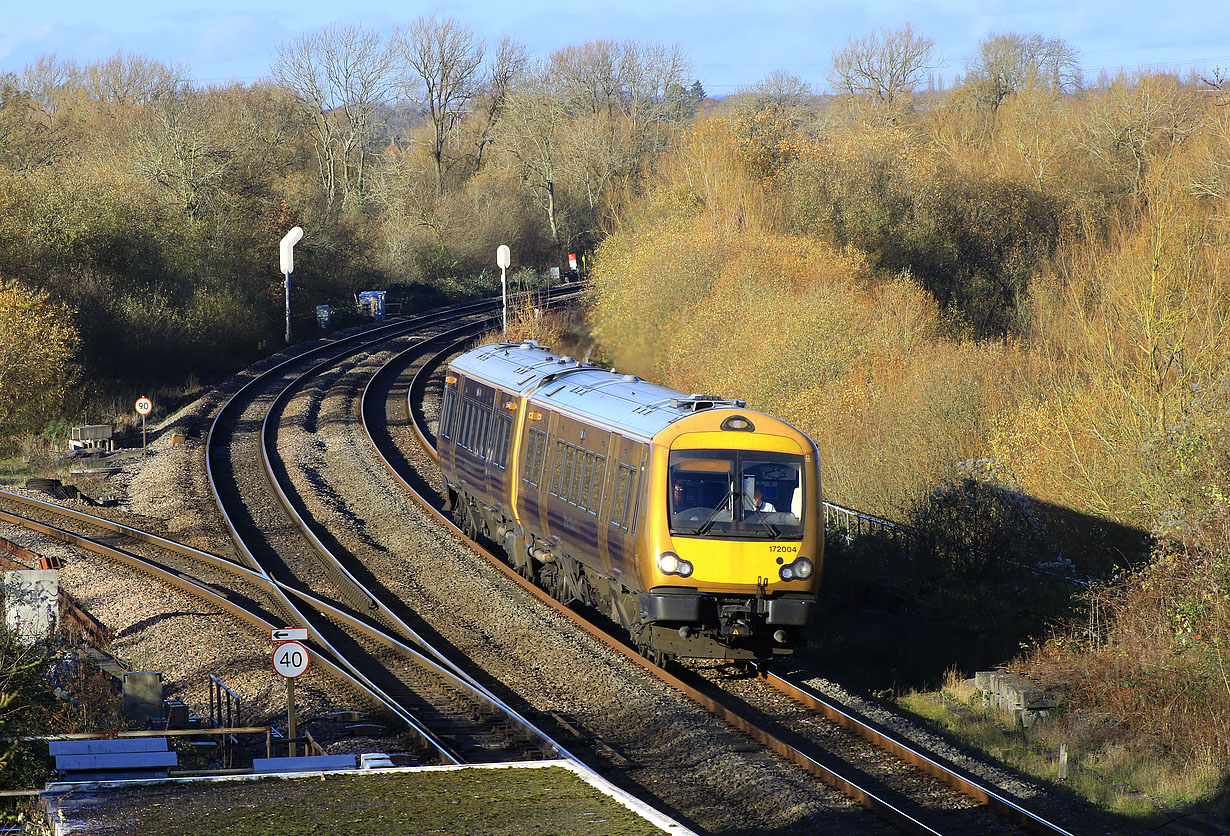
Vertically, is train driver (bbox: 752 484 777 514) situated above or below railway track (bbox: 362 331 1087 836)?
above

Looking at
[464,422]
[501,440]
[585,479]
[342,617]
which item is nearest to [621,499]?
[585,479]

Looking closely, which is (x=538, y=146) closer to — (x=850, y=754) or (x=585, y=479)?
(x=585, y=479)

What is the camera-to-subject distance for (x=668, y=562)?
12.8m

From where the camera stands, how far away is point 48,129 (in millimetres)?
56938

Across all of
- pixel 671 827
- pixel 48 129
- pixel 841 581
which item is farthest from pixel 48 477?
pixel 48 129

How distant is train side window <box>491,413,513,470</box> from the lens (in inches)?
704

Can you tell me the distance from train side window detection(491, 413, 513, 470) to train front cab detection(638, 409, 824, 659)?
515 centimetres

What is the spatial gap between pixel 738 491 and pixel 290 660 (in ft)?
15.9

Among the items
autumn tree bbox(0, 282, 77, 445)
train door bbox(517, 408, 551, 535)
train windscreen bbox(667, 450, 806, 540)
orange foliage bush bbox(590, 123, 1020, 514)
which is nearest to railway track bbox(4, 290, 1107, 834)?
train door bbox(517, 408, 551, 535)

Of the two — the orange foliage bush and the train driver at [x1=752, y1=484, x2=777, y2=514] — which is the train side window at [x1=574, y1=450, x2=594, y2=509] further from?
the orange foliage bush

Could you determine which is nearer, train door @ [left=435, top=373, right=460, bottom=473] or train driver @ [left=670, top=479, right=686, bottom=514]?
train driver @ [left=670, top=479, right=686, bottom=514]

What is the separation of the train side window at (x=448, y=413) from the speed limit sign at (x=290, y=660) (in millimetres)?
9550

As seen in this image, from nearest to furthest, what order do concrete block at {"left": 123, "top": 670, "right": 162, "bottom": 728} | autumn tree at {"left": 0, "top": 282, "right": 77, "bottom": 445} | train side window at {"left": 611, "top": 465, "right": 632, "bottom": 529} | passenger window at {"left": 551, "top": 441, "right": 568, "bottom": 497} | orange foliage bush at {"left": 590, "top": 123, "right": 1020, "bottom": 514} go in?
1. concrete block at {"left": 123, "top": 670, "right": 162, "bottom": 728}
2. train side window at {"left": 611, "top": 465, "right": 632, "bottom": 529}
3. passenger window at {"left": 551, "top": 441, "right": 568, "bottom": 497}
4. orange foliage bush at {"left": 590, "top": 123, "right": 1020, "bottom": 514}
5. autumn tree at {"left": 0, "top": 282, "right": 77, "bottom": 445}

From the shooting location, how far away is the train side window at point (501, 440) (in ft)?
58.7
